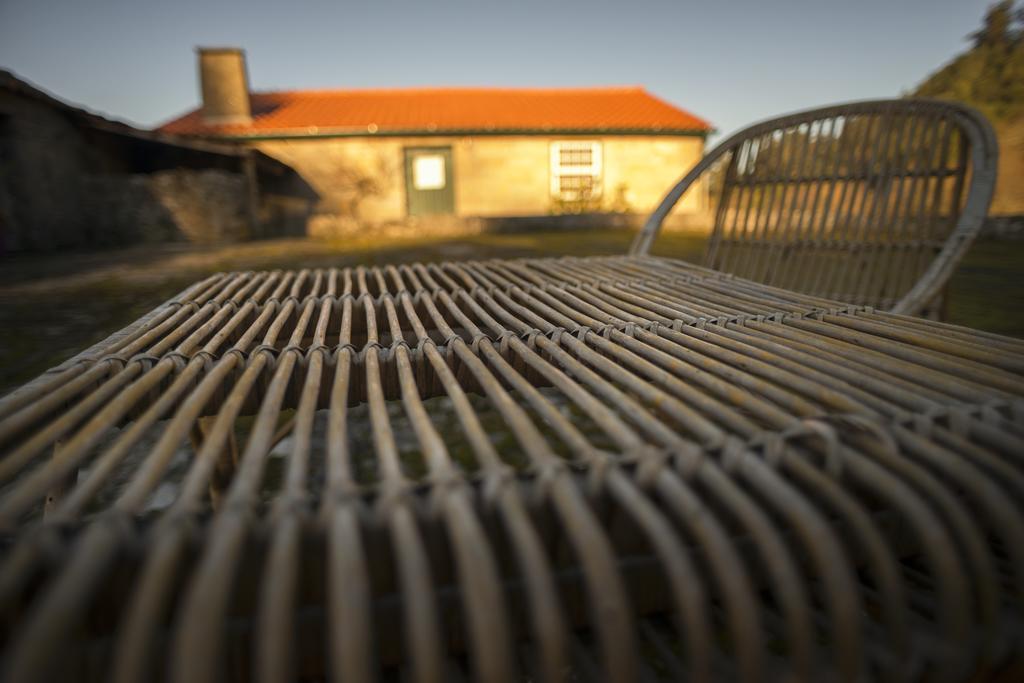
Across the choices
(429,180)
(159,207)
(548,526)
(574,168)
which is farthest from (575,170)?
(548,526)

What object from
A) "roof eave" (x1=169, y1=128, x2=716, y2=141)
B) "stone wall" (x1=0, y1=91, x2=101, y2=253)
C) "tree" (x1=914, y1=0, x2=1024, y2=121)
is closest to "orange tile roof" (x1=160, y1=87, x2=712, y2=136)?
"roof eave" (x1=169, y1=128, x2=716, y2=141)

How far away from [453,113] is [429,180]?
6.16 feet

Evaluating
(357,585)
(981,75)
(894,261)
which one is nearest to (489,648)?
(357,585)

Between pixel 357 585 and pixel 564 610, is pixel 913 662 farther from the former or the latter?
pixel 357 585

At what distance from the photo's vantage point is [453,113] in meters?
12.7

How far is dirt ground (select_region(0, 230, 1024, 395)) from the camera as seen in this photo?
8.20ft

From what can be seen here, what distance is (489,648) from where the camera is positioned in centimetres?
37

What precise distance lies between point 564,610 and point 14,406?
774 millimetres

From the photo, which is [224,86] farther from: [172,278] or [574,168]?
[172,278]

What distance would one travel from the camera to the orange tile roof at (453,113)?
37.9 feet

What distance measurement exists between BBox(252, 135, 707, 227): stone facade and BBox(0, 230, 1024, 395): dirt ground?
15.7 feet

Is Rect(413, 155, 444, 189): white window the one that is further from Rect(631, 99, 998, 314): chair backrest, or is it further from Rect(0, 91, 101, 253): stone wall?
Rect(631, 99, 998, 314): chair backrest

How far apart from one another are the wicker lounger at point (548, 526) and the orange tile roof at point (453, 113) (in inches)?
470

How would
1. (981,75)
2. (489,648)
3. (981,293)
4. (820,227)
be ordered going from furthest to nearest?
(981,75)
(981,293)
(820,227)
(489,648)
